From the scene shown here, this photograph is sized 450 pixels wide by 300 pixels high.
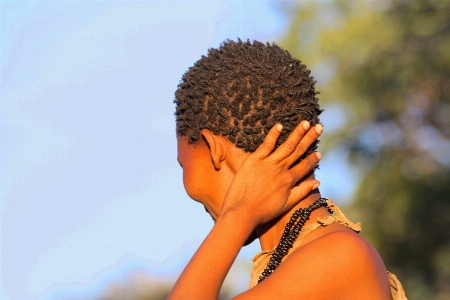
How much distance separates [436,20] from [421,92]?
1.92m

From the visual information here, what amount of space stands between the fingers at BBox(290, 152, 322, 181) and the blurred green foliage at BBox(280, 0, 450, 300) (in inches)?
511

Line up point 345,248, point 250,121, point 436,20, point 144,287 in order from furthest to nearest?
point 144,287
point 436,20
point 250,121
point 345,248

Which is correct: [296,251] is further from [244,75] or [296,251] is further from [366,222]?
[366,222]

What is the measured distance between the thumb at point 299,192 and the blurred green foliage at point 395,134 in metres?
13.0

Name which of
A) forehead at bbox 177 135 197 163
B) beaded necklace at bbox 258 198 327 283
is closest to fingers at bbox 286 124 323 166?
beaded necklace at bbox 258 198 327 283

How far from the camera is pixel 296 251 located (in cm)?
321

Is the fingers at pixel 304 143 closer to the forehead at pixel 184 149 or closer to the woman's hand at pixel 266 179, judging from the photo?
the woman's hand at pixel 266 179

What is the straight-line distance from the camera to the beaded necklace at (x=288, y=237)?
3.40 metres

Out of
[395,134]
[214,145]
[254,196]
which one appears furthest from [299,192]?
[395,134]

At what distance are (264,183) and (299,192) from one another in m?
0.19

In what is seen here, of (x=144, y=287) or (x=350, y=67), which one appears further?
(x=144, y=287)

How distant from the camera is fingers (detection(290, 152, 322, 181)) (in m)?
3.34

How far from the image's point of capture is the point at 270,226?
3.53 m

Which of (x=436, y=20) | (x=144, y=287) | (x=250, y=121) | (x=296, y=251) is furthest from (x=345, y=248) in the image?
(x=144, y=287)
